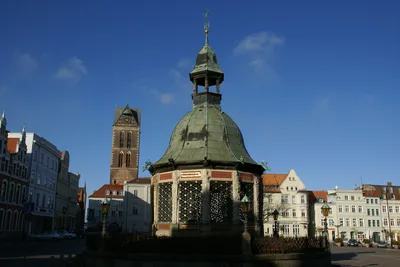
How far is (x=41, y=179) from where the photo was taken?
61594mm

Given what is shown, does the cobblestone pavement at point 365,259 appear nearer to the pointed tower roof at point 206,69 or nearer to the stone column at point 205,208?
the stone column at point 205,208

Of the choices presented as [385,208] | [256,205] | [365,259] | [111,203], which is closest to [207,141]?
[256,205]

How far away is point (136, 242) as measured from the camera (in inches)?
672

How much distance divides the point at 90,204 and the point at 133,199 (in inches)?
456

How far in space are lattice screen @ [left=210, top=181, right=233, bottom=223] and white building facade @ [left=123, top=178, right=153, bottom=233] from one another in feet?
199

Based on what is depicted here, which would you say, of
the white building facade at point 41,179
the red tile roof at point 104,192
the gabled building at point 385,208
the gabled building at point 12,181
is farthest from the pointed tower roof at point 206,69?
the red tile roof at point 104,192

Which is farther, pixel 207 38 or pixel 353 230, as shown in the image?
pixel 353 230

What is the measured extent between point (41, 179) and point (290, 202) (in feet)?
142

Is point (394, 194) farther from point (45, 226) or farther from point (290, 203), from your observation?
point (45, 226)

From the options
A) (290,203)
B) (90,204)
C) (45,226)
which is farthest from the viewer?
(90,204)

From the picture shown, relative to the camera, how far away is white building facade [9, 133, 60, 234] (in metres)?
57.6

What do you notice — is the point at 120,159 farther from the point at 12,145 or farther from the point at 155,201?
the point at 155,201

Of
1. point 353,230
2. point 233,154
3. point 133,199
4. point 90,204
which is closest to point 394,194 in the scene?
point 353,230

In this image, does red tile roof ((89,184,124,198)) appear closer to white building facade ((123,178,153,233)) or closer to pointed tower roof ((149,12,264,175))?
white building facade ((123,178,153,233))
